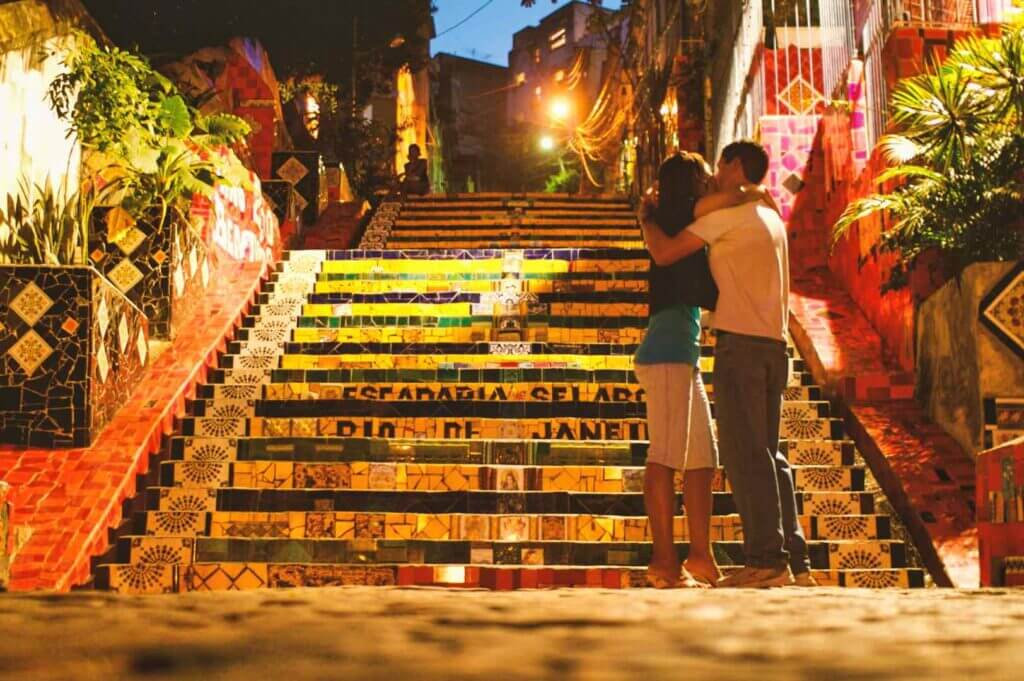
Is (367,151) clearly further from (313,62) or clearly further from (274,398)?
(274,398)

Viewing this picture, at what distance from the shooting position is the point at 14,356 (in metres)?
6.34

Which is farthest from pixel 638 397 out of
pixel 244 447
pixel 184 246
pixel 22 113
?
pixel 22 113

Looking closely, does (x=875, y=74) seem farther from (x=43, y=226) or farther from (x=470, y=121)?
(x=470, y=121)

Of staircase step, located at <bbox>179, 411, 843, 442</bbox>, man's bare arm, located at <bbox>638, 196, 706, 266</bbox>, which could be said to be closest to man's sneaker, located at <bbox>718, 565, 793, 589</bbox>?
man's bare arm, located at <bbox>638, 196, 706, 266</bbox>

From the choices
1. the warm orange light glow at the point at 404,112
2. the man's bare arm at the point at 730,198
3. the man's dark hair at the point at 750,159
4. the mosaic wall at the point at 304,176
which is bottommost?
the man's bare arm at the point at 730,198

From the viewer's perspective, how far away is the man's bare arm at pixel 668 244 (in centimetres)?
428

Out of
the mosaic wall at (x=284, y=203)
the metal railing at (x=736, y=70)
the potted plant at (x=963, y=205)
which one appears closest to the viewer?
the potted plant at (x=963, y=205)

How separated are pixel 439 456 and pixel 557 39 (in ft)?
172

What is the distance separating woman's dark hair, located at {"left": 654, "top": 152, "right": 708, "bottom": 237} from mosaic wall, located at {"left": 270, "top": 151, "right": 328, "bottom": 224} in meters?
11.6

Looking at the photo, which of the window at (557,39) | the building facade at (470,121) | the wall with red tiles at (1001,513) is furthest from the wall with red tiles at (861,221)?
the window at (557,39)

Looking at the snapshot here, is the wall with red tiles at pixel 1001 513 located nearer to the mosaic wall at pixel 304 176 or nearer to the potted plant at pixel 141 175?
the potted plant at pixel 141 175

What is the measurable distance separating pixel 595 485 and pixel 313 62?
47.5 feet

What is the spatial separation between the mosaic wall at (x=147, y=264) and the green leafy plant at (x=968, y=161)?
4.62m

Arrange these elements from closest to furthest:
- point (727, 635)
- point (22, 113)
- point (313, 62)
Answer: point (727, 635) < point (22, 113) < point (313, 62)
